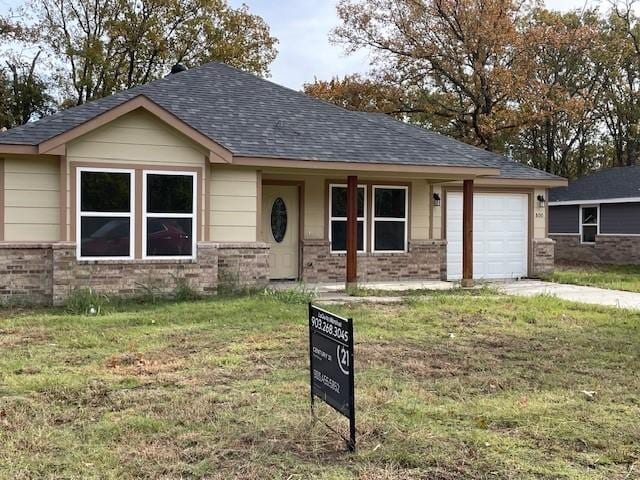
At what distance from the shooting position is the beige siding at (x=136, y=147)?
10633mm

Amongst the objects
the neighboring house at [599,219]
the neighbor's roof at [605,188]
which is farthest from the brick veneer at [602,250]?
the neighbor's roof at [605,188]

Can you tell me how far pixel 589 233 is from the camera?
2417 centimetres

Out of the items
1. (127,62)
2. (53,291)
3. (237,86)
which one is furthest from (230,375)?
(127,62)

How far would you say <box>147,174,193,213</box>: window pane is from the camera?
436 inches

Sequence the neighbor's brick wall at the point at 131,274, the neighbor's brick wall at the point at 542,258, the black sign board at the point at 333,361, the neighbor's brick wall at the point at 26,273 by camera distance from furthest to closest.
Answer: the neighbor's brick wall at the point at 542,258 < the neighbor's brick wall at the point at 26,273 < the neighbor's brick wall at the point at 131,274 < the black sign board at the point at 333,361

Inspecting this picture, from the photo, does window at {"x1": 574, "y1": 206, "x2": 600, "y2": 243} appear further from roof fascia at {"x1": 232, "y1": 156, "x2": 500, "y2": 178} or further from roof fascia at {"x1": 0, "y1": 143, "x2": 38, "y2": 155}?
roof fascia at {"x1": 0, "y1": 143, "x2": 38, "y2": 155}

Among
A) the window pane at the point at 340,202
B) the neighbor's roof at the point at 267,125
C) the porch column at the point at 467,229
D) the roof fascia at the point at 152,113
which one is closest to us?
the roof fascia at the point at 152,113

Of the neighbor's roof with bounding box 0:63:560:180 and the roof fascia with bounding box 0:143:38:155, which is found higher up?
the neighbor's roof with bounding box 0:63:560:180

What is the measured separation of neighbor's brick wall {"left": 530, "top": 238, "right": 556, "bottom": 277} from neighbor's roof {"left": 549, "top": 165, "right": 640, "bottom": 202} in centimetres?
757

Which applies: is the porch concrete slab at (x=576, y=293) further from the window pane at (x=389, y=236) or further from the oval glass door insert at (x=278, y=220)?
the oval glass door insert at (x=278, y=220)

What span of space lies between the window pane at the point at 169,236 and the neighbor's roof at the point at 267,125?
5.38 feet

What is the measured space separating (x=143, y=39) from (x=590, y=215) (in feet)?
68.7

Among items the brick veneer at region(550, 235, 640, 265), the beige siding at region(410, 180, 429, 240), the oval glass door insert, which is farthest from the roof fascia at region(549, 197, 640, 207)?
the oval glass door insert

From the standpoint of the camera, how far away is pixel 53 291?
1052 cm
